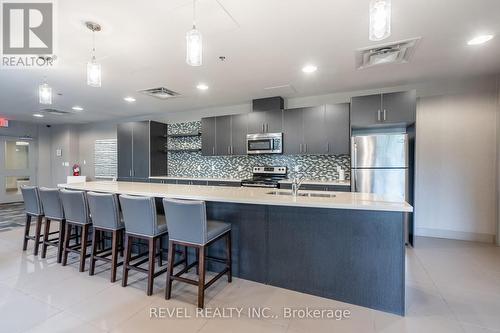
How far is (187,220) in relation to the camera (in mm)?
2037

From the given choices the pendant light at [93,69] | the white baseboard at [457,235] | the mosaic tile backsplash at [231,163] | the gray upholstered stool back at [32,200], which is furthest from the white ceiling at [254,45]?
the white baseboard at [457,235]

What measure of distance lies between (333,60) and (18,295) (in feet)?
13.6

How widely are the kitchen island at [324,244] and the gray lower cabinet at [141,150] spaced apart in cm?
329

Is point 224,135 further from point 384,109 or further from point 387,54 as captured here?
point 387,54

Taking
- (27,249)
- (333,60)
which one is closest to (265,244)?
(333,60)

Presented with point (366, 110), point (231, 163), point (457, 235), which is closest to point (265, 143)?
point (231, 163)

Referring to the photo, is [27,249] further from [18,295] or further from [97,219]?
[97,219]

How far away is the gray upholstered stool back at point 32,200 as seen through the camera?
320 centimetres

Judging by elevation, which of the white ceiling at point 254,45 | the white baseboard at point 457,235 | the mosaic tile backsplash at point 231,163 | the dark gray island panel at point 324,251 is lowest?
the white baseboard at point 457,235

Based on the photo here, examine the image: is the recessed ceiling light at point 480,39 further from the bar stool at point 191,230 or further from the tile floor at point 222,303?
the bar stool at point 191,230

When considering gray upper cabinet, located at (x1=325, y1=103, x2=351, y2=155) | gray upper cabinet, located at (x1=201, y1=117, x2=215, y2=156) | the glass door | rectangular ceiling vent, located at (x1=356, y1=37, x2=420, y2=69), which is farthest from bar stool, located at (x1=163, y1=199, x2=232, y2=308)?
the glass door

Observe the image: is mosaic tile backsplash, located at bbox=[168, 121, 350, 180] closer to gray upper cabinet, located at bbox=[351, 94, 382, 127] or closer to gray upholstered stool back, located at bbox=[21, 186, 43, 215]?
gray upper cabinet, located at bbox=[351, 94, 382, 127]

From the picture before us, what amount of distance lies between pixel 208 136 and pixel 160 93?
131 centimetres

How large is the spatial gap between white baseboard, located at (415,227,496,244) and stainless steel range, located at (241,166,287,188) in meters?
2.50
